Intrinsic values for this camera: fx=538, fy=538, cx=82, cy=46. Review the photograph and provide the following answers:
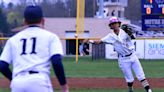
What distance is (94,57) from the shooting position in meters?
38.8

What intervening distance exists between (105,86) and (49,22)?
155ft

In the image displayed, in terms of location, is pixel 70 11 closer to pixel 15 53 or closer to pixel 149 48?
pixel 149 48

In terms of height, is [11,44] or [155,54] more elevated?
[11,44]

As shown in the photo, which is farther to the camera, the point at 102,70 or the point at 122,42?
the point at 102,70

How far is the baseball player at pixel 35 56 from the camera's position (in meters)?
6.06

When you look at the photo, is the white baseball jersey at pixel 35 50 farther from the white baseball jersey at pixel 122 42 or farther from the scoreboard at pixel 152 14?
the scoreboard at pixel 152 14

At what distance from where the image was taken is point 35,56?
6.13 metres

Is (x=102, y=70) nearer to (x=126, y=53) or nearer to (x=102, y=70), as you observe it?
(x=102, y=70)

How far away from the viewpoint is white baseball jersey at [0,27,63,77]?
6109mm

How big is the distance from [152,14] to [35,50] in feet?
87.7

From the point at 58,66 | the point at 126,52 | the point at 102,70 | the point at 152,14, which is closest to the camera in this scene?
the point at 58,66

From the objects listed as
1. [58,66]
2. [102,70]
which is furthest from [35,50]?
[102,70]

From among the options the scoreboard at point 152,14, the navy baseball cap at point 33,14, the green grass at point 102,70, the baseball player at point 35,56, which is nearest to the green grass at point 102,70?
the green grass at point 102,70

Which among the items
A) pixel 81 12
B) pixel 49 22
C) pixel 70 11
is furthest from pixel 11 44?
pixel 70 11
